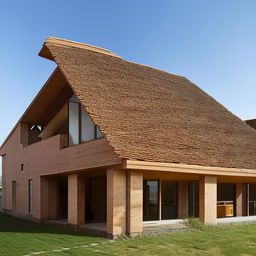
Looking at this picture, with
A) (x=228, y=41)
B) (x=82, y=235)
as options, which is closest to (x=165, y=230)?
(x=82, y=235)

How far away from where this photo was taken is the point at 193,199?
20.1 metres

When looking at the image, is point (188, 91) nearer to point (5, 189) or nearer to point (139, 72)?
point (139, 72)

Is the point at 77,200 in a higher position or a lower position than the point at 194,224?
higher

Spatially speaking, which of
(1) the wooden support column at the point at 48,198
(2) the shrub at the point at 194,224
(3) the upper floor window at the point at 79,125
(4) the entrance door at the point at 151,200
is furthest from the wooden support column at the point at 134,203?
(1) the wooden support column at the point at 48,198

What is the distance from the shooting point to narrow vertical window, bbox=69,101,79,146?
17.7 metres

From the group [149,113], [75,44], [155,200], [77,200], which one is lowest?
[155,200]

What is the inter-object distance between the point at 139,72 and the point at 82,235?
32.9ft

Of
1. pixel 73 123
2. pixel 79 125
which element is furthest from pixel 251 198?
pixel 73 123

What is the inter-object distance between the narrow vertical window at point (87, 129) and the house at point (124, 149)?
5cm

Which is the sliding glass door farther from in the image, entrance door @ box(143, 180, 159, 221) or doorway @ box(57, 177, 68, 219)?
doorway @ box(57, 177, 68, 219)

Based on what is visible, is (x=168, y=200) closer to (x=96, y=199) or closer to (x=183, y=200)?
(x=183, y=200)

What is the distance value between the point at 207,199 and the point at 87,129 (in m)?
5.99

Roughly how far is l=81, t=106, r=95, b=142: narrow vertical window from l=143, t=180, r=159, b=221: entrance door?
11.6 feet

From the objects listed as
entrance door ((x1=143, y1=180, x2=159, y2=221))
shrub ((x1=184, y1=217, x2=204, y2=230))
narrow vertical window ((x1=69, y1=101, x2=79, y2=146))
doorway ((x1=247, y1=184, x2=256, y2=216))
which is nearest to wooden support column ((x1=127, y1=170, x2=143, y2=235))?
shrub ((x1=184, y1=217, x2=204, y2=230))
